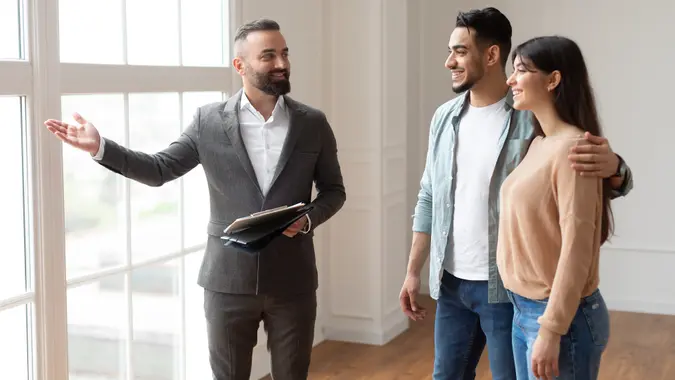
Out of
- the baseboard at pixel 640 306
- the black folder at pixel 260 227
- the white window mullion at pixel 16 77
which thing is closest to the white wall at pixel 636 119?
the baseboard at pixel 640 306

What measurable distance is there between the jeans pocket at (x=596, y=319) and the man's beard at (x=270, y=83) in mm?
1177

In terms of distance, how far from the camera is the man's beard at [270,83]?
9.01 ft

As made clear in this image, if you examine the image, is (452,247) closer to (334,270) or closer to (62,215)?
(62,215)

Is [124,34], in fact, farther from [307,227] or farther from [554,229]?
[554,229]

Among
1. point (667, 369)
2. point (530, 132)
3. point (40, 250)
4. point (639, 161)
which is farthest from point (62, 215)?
point (639, 161)

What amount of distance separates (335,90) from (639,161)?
2.21m

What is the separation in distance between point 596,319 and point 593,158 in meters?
0.39

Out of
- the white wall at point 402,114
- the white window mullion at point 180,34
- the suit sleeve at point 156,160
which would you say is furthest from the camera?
the white wall at point 402,114

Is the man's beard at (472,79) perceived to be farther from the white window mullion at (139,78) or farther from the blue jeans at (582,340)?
the white window mullion at (139,78)

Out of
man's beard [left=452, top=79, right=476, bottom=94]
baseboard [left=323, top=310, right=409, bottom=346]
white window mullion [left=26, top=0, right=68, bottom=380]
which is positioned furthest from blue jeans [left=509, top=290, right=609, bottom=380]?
baseboard [left=323, top=310, right=409, bottom=346]

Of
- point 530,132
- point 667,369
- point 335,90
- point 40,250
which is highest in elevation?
point 335,90

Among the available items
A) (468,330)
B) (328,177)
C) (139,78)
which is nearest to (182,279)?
(139,78)

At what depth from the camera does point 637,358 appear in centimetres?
471

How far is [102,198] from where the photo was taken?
315cm
